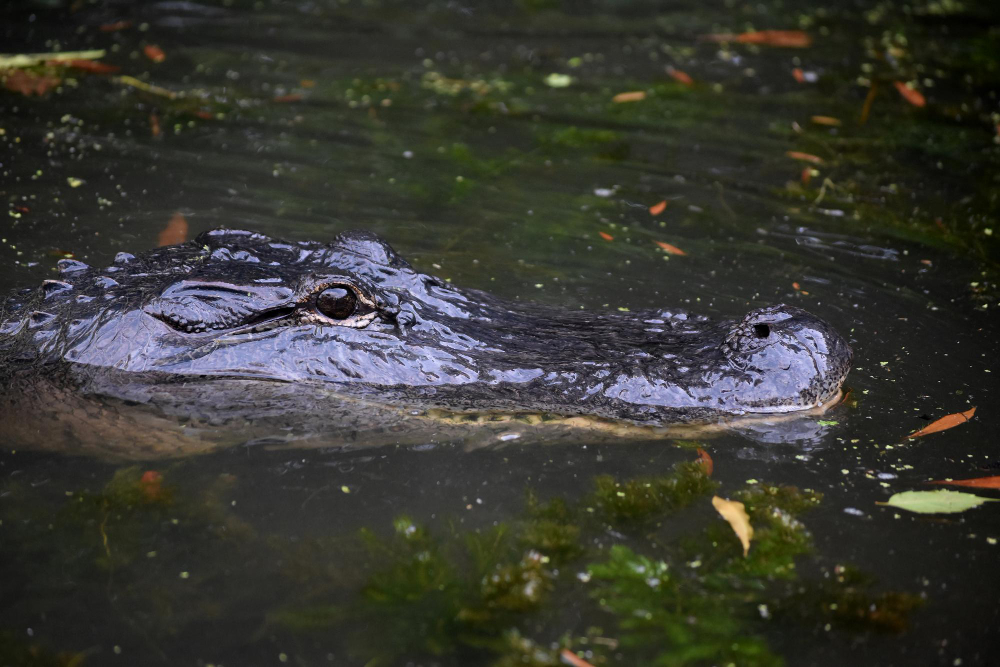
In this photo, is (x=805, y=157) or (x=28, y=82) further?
(x=28, y=82)

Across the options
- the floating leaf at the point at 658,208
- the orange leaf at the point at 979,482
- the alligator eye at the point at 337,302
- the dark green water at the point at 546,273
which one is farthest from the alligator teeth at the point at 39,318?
the floating leaf at the point at 658,208

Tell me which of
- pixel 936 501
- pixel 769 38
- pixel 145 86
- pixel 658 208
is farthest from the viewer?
pixel 769 38

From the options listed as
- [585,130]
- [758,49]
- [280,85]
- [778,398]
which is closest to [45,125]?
[280,85]

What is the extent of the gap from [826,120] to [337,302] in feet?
19.4

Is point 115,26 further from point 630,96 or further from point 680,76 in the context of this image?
point 680,76

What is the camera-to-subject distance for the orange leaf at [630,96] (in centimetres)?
827

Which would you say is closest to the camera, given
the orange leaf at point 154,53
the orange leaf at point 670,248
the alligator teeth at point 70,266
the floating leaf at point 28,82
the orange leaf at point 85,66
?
the alligator teeth at point 70,266

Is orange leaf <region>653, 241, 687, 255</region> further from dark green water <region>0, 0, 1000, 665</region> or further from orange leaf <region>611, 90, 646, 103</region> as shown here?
orange leaf <region>611, 90, 646, 103</region>

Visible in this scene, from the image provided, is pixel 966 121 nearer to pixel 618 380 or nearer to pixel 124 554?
pixel 618 380

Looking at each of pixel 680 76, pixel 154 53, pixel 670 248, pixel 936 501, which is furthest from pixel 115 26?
pixel 936 501

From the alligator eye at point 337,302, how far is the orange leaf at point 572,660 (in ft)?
5.61

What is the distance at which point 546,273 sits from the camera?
18.1ft

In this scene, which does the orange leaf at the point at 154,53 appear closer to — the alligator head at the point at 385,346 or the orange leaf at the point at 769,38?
the alligator head at the point at 385,346

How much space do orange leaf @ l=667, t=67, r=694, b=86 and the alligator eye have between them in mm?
5957
